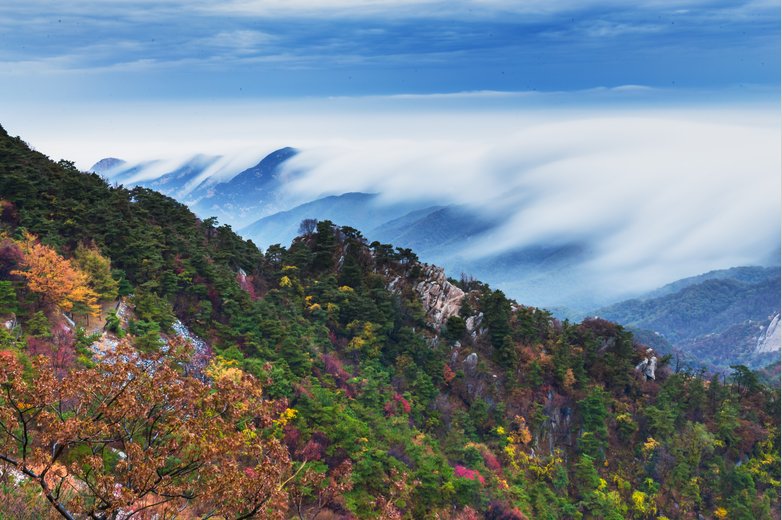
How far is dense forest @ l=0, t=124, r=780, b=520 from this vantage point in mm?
8695

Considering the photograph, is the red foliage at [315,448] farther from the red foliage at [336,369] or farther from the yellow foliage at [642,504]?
the yellow foliage at [642,504]

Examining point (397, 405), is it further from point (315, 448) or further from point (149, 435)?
point (149, 435)

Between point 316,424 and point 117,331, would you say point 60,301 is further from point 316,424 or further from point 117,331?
point 316,424

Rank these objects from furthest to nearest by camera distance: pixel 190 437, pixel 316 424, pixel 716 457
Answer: pixel 716 457 → pixel 316 424 → pixel 190 437

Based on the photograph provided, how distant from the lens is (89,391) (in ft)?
25.8

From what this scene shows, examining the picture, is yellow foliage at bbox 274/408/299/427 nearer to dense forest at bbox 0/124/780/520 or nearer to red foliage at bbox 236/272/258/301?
dense forest at bbox 0/124/780/520

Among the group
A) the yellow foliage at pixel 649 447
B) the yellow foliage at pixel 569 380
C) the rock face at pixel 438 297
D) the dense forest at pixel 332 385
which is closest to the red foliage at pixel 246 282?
the dense forest at pixel 332 385

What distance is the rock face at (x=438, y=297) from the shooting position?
43688 millimetres

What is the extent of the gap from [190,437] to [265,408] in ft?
5.44

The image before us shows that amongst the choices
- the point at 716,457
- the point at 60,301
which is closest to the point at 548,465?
the point at 716,457

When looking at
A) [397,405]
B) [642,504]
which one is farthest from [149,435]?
[642,504]

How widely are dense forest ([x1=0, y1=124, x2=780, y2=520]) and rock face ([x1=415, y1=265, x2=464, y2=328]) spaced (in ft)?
0.65

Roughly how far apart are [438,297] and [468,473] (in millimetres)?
18185

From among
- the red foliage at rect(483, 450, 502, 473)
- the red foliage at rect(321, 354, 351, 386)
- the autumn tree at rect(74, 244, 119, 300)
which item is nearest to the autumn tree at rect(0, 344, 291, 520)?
the autumn tree at rect(74, 244, 119, 300)
